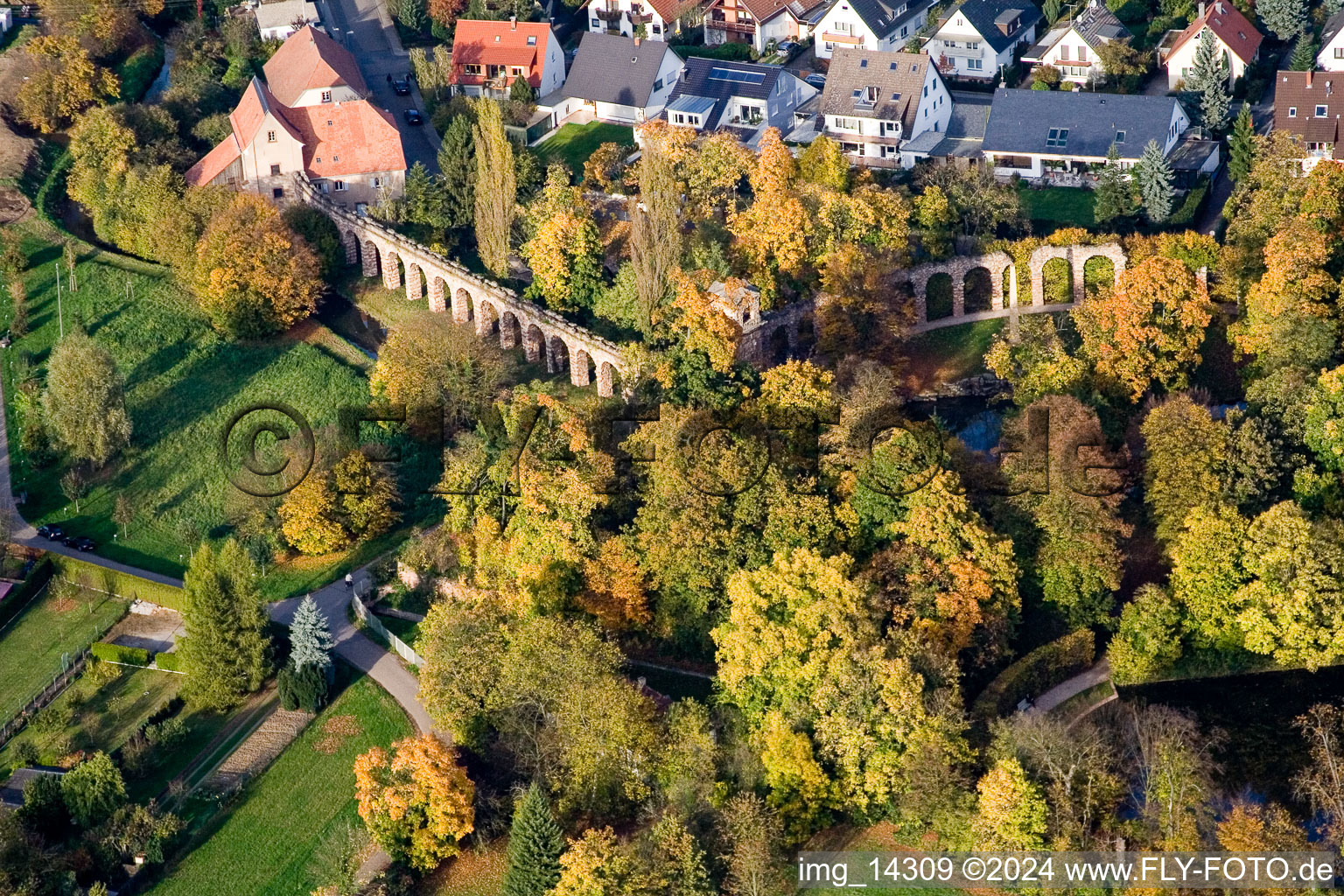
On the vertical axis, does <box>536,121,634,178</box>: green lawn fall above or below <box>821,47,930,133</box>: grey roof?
below

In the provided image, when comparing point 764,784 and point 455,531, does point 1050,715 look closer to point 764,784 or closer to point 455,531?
point 764,784

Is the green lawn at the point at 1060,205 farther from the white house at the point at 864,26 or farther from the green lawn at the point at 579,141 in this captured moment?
the green lawn at the point at 579,141

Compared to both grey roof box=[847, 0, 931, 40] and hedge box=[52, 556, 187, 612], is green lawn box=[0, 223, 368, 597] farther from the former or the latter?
grey roof box=[847, 0, 931, 40]

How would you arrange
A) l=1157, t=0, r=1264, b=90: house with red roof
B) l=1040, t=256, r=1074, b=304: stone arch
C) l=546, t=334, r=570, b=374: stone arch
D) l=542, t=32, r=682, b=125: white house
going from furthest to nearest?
l=542, t=32, r=682, b=125: white house < l=1157, t=0, r=1264, b=90: house with red roof < l=546, t=334, r=570, b=374: stone arch < l=1040, t=256, r=1074, b=304: stone arch

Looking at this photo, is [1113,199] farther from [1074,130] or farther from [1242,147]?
[1074,130]

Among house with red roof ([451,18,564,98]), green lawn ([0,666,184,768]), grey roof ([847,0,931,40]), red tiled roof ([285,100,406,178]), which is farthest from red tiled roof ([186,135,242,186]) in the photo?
grey roof ([847,0,931,40])

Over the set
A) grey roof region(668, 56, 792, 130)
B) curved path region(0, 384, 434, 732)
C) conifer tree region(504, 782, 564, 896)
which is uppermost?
grey roof region(668, 56, 792, 130)

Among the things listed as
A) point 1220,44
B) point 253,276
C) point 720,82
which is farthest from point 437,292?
point 1220,44
